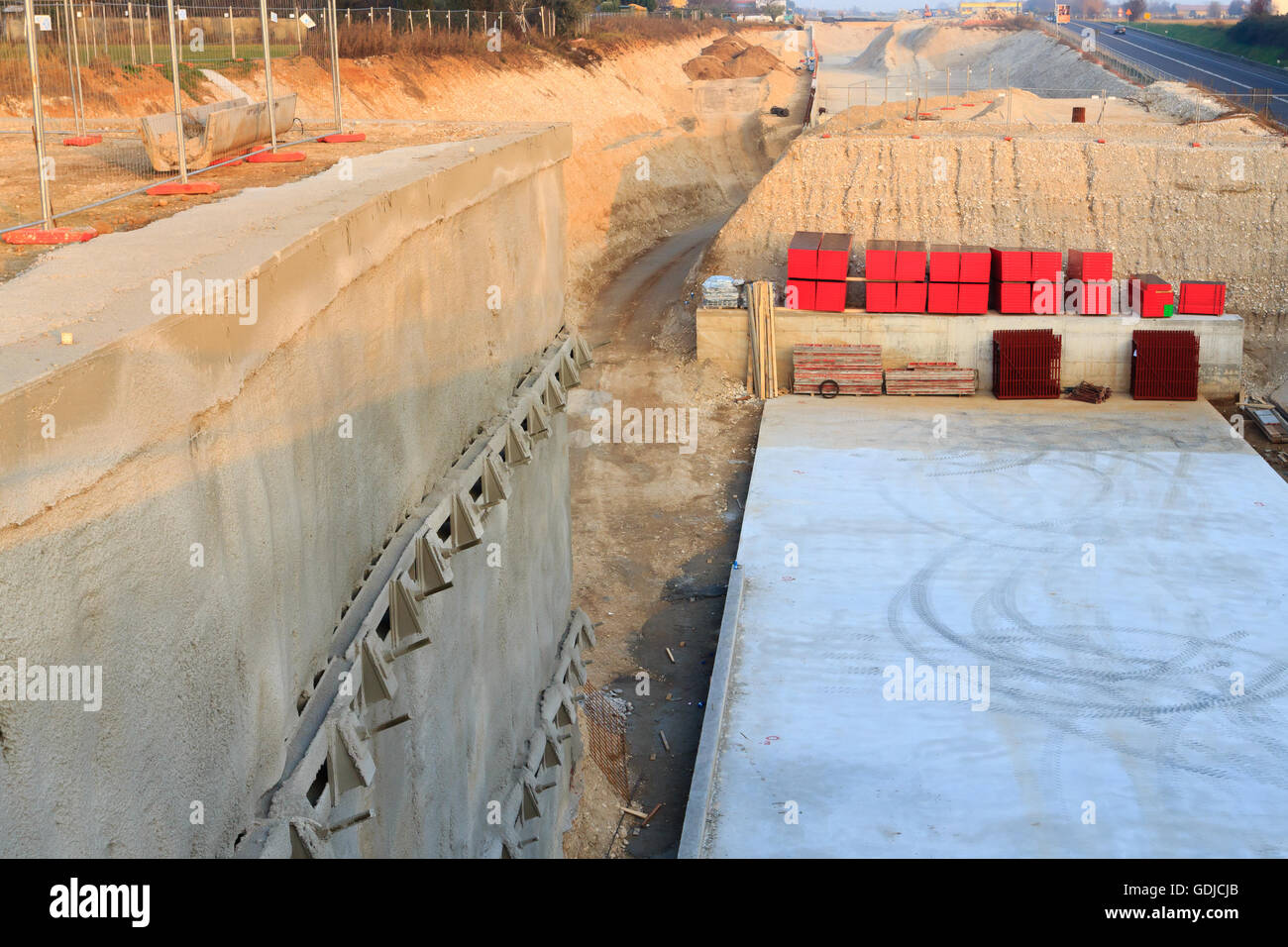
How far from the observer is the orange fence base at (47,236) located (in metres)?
8.01

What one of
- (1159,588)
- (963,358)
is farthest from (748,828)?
(963,358)

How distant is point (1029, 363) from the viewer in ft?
104

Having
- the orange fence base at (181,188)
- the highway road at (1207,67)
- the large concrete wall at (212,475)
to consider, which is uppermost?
the highway road at (1207,67)

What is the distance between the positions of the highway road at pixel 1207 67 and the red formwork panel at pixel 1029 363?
29.1 metres

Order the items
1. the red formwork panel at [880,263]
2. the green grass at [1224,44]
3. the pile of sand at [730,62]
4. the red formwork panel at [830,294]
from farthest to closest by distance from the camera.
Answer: the green grass at [1224,44]
the pile of sand at [730,62]
the red formwork panel at [830,294]
the red formwork panel at [880,263]

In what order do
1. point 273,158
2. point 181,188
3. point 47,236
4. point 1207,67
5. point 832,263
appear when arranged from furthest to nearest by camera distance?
point 1207,67
point 832,263
point 273,158
point 181,188
point 47,236

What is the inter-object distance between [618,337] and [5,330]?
3022cm

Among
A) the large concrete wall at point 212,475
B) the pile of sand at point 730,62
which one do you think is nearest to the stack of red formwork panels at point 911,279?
the large concrete wall at point 212,475

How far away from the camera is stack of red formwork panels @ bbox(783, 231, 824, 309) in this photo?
106 ft

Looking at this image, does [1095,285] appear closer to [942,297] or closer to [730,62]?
[942,297]

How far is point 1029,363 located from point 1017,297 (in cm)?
177

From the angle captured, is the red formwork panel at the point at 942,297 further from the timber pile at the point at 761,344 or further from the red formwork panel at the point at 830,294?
the timber pile at the point at 761,344

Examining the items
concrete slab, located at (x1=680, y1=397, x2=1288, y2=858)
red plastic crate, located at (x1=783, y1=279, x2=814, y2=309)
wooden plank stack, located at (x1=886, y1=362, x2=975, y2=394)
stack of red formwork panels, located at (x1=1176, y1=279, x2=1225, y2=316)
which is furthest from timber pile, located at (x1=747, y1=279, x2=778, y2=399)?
stack of red formwork panels, located at (x1=1176, y1=279, x2=1225, y2=316)

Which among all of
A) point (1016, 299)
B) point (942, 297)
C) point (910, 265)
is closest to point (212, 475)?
point (910, 265)
